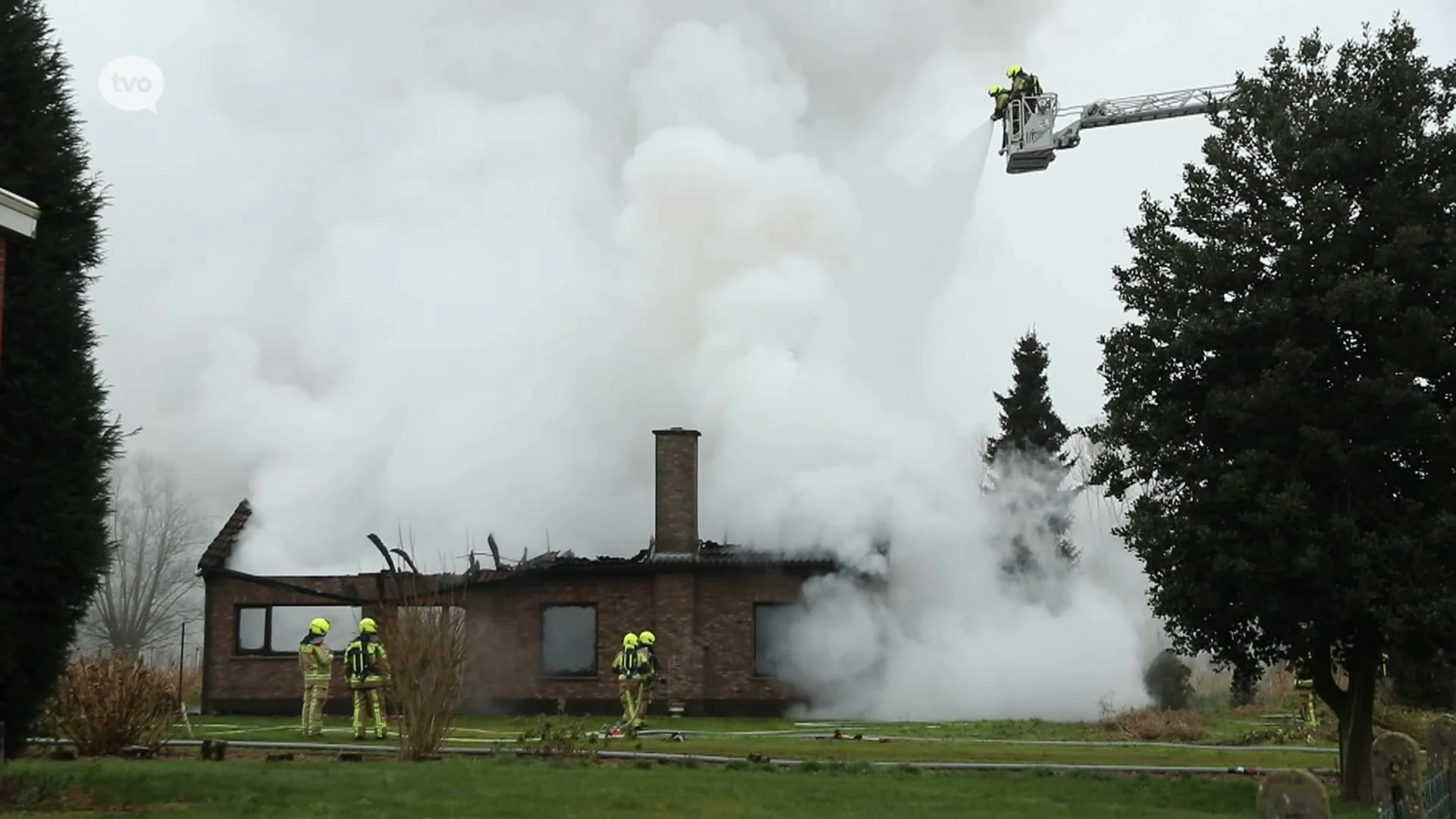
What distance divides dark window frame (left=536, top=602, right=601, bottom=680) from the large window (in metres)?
4.27

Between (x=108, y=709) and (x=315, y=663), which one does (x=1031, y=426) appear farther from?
(x=108, y=709)

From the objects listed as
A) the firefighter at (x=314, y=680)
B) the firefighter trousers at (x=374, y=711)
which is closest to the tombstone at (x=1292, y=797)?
the firefighter trousers at (x=374, y=711)

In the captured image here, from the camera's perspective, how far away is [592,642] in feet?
112

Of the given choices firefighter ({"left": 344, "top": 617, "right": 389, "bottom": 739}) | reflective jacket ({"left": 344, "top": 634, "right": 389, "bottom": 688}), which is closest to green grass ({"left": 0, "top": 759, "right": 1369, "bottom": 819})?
firefighter ({"left": 344, "top": 617, "right": 389, "bottom": 739})

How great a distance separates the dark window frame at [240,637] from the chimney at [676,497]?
9.11 meters

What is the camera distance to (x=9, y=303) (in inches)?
499

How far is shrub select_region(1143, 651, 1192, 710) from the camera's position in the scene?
1341 inches

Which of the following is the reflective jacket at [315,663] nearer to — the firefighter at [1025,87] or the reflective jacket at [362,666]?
the reflective jacket at [362,666]

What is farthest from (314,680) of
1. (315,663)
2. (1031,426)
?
(1031,426)

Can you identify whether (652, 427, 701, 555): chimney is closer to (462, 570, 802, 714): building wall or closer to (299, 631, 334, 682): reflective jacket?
(462, 570, 802, 714): building wall

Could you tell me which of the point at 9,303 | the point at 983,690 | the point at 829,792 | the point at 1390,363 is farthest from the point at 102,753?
the point at 983,690

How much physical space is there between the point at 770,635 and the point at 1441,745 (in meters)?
23.5

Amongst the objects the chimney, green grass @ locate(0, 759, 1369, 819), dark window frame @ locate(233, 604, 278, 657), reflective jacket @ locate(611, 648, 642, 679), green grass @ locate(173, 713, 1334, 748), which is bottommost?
green grass @ locate(173, 713, 1334, 748)

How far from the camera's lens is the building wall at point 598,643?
108 feet
